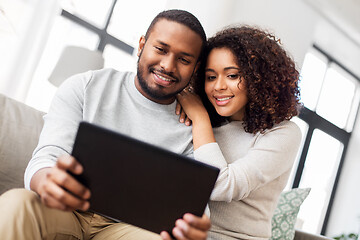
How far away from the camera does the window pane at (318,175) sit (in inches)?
197

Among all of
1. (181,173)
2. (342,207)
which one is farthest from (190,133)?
(342,207)

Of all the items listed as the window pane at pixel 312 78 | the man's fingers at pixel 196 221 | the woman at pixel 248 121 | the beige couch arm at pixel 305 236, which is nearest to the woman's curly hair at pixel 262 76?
the woman at pixel 248 121

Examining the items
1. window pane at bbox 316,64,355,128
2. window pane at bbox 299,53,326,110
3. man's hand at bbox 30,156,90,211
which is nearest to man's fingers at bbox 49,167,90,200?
man's hand at bbox 30,156,90,211

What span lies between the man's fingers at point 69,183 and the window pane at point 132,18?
2663 millimetres

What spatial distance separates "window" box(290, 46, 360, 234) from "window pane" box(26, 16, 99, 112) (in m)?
2.86

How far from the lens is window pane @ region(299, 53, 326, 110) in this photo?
15.9 ft

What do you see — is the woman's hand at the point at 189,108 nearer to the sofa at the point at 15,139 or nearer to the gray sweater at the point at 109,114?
the gray sweater at the point at 109,114

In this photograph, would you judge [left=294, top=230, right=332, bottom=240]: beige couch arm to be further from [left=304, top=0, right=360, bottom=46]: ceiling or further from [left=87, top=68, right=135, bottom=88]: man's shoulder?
[left=304, top=0, right=360, bottom=46]: ceiling

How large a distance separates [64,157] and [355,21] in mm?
4916

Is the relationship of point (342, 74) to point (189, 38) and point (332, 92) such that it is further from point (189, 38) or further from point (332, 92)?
point (189, 38)

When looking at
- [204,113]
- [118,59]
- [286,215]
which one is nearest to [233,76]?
[204,113]

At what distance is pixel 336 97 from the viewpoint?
527cm

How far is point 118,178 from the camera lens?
0.87 m

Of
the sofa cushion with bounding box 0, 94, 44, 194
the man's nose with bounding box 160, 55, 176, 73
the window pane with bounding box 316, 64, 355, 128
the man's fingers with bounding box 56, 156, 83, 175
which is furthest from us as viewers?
the window pane with bounding box 316, 64, 355, 128
